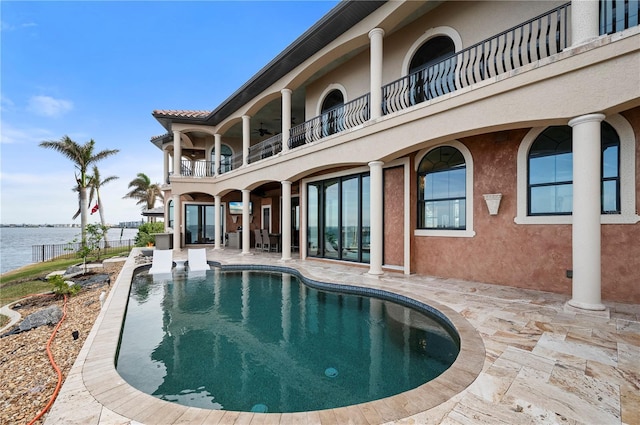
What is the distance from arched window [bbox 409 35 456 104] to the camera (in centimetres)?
700

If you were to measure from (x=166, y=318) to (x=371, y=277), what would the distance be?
4934 mm

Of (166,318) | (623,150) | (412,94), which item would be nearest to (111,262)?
(166,318)

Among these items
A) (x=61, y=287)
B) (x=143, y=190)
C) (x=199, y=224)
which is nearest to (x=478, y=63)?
(x=61, y=287)

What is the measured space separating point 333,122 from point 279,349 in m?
7.90

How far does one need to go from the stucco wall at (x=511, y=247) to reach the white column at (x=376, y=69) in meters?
2.40

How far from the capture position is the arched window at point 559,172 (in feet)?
17.2

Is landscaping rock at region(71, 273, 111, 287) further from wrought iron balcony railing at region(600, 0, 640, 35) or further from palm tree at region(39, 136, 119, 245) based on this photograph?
wrought iron balcony railing at region(600, 0, 640, 35)

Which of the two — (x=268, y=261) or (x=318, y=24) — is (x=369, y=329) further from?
(x=318, y=24)

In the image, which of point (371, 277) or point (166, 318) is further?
point (371, 277)

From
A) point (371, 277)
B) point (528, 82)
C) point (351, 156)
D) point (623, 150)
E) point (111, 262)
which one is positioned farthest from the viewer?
point (111, 262)

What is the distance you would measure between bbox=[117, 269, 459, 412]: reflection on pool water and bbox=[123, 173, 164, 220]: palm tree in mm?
29310

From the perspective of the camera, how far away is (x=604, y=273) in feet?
16.9

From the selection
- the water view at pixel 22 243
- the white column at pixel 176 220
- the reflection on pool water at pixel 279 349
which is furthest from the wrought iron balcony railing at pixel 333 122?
the water view at pixel 22 243

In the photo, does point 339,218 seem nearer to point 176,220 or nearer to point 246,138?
point 246,138
